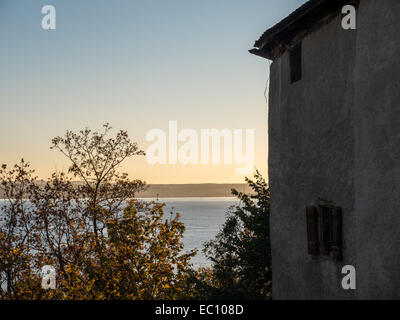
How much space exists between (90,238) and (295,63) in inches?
605

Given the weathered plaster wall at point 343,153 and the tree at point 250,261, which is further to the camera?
the tree at point 250,261

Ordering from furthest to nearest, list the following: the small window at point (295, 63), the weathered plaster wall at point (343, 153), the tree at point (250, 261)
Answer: the tree at point (250, 261), the small window at point (295, 63), the weathered plaster wall at point (343, 153)

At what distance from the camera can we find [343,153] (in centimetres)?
927

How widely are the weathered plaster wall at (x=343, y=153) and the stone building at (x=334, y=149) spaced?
2 centimetres

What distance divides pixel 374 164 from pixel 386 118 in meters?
0.82

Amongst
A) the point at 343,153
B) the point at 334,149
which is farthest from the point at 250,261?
the point at 343,153

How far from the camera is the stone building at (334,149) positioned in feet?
25.9

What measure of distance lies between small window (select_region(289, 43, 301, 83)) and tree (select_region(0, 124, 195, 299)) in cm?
Result: 893

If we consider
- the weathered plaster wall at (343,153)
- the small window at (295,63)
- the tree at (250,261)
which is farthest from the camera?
the tree at (250,261)

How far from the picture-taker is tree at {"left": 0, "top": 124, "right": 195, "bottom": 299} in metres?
19.3

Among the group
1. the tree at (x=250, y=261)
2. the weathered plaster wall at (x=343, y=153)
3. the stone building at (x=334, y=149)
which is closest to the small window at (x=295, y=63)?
the stone building at (x=334, y=149)

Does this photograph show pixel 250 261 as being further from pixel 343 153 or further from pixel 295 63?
pixel 343 153

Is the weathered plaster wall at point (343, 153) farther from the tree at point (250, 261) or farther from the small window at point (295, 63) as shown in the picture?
the tree at point (250, 261)

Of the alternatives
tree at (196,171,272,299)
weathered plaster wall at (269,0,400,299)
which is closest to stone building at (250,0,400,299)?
weathered plaster wall at (269,0,400,299)
